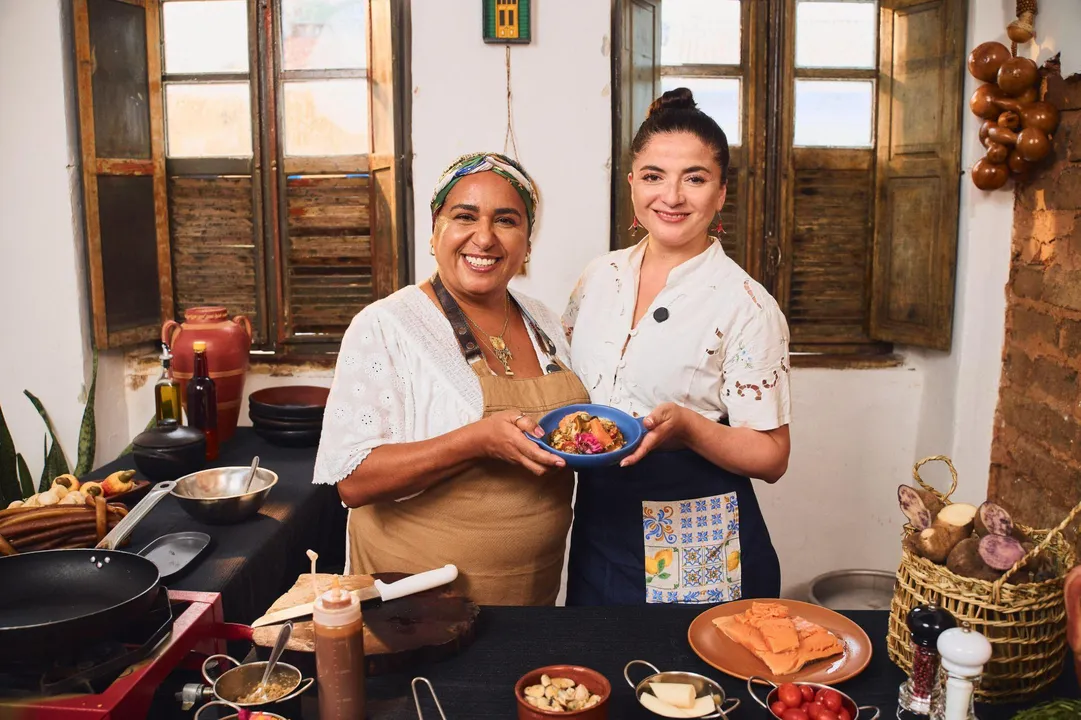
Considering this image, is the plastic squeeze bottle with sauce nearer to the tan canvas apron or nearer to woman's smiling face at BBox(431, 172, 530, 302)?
the tan canvas apron

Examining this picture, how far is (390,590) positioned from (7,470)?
2.48 metres

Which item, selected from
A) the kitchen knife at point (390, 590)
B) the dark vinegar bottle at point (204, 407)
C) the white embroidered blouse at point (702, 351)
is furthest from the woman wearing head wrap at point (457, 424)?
the dark vinegar bottle at point (204, 407)

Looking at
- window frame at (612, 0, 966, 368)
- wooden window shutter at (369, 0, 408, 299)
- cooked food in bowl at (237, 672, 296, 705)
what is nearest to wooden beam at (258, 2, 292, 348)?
wooden window shutter at (369, 0, 408, 299)

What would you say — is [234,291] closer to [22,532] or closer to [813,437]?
[22,532]

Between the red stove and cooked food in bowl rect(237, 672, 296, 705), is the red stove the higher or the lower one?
the higher one

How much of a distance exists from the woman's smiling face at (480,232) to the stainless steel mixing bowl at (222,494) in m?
0.97

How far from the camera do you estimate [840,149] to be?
431 centimetres

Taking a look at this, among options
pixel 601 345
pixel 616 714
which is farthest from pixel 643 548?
pixel 616 714

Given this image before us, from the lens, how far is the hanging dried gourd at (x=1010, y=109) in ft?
10.9

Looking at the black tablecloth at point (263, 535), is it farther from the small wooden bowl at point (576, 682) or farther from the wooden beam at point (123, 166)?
the wooden beam at point (123, 166)

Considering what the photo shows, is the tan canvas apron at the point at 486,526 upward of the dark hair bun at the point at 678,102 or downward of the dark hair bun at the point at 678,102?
downward

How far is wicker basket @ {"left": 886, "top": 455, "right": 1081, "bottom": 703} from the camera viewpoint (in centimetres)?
150

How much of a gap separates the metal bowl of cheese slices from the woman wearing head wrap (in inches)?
21.9

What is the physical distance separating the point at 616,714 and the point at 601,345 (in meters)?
1.15
